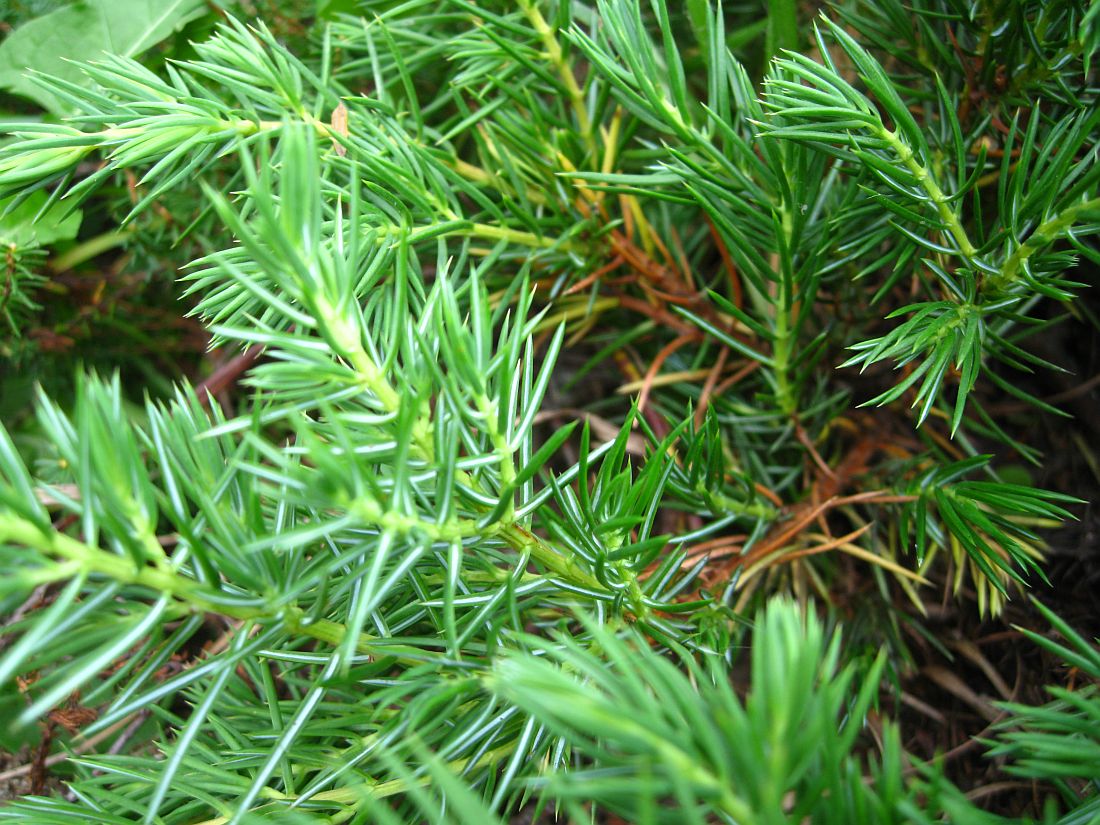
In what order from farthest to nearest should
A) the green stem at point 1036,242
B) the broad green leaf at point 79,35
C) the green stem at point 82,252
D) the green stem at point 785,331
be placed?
the green stem at point 82,252, the broad green leaf at point 79,35, the green stem at point 785,331, the green stem at point 1036,242

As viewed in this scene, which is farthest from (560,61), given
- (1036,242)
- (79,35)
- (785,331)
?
(79,35)

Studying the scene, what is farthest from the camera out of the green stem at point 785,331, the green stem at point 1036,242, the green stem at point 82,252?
the green stem at point 82,252

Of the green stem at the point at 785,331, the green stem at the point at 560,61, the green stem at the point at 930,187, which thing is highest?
the green stem at the point at 560,61

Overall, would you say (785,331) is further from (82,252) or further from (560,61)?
(82,252)

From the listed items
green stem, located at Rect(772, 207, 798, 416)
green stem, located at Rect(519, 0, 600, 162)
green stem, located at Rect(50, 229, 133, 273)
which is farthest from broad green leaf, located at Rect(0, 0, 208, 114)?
green stem, located at Rect(772, 207, 798, 416)

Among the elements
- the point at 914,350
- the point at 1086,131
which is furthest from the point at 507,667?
the point at 1086,131

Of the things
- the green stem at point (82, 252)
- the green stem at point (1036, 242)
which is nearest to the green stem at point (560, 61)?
the green stem at point (1036, 242)

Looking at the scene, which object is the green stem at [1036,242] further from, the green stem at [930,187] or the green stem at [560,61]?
the green stem at [560,61]

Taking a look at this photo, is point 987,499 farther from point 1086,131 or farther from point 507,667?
point 507,667
